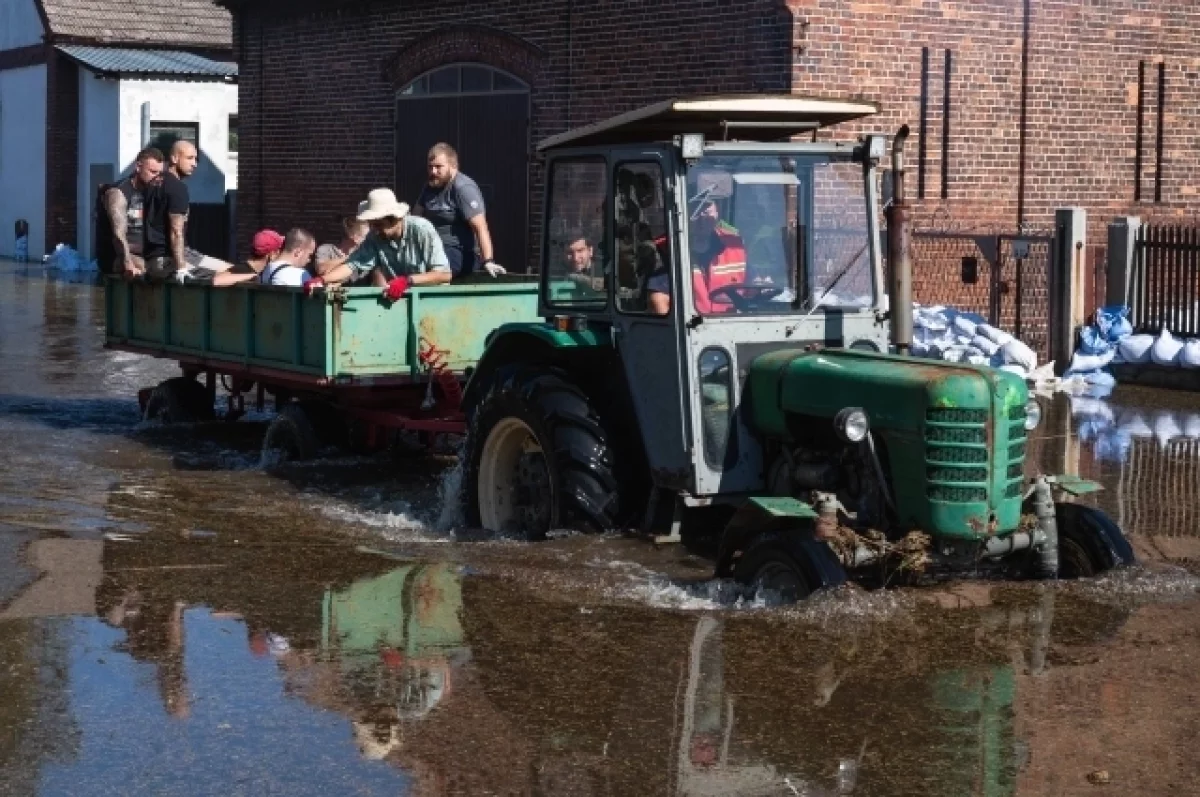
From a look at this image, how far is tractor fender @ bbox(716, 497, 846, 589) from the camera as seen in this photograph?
296 inches

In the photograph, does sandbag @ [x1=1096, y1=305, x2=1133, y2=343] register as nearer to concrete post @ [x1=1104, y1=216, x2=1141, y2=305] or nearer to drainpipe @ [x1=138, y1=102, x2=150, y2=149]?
concrete post @ [x1=1104, y1=216, x2=1141, y2=305]

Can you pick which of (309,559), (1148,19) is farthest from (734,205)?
(1148,19)

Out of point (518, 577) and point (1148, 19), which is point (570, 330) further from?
point (1148, 19)

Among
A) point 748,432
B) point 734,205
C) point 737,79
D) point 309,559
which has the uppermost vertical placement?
point 737,79

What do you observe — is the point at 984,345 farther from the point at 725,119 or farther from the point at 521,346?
the point at 725,119

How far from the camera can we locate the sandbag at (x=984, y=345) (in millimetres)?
17234

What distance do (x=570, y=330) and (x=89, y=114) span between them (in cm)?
2901

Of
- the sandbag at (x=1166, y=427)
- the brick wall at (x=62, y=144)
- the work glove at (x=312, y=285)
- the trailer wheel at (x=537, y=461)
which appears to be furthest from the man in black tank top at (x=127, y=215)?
the brick wall at (x=62, y=144)

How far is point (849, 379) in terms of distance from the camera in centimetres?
804

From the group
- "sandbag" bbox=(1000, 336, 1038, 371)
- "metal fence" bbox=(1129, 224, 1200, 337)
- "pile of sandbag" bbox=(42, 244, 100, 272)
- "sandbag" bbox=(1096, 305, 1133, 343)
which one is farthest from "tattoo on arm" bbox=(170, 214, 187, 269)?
"pile of sandbag" bbox=(42, 244, 100, 272)

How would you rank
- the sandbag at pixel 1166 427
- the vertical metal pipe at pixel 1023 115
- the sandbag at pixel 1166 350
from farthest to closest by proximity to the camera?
the vertical metal pipe at pixel 1023 115 < the sandbag at pixel 1166 350 < the sandbag at pixel 1166 427

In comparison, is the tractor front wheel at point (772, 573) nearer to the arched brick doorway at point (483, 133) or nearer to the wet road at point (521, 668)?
the wet road at point (521, 668)

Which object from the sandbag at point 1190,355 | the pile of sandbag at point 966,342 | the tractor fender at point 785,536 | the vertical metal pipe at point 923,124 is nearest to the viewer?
the tractor fender at point 785,536

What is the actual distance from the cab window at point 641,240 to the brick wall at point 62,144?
29.7 meters
